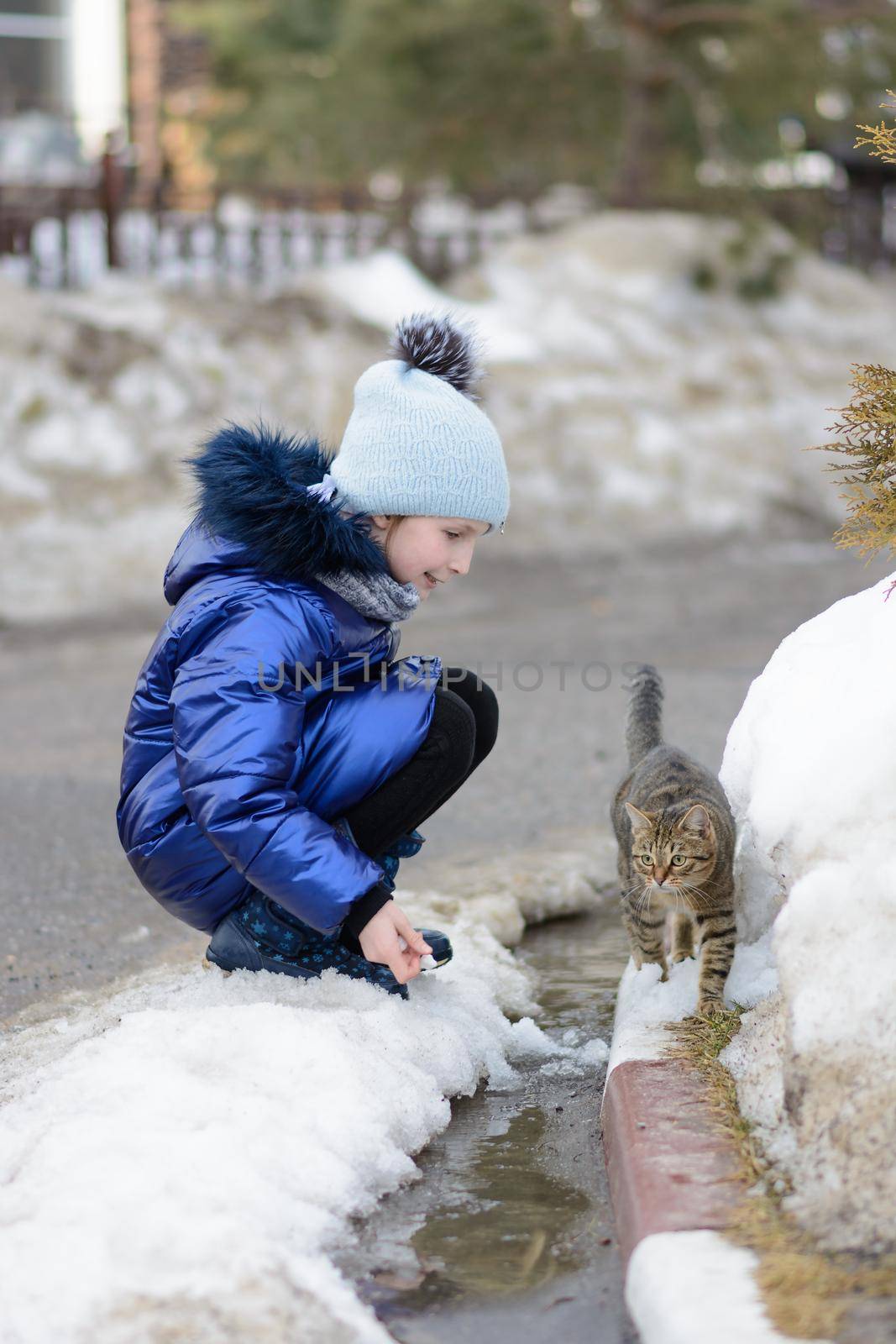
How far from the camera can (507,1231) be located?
2430mm

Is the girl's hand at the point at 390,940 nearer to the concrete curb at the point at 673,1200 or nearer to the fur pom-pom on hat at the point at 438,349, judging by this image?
the concrete curb at the point at 673,1200

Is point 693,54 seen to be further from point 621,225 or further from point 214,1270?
point 214,1270

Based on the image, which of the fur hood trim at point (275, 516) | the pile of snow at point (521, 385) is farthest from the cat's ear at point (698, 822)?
the pile of snow at point (521, 385)

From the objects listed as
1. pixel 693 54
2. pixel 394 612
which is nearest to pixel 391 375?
pixel 394 612

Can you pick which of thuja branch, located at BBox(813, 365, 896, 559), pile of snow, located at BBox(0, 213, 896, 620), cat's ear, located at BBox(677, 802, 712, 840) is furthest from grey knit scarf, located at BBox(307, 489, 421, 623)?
pile of snow, located at BBox(0, 213, 896, 620)

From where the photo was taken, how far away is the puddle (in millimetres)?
2160

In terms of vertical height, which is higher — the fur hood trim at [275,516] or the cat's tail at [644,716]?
the fur hood trim at [275,516]

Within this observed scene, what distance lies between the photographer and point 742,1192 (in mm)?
2227

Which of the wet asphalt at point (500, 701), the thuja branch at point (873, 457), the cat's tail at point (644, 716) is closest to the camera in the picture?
the thuja branch at point (873, 457)

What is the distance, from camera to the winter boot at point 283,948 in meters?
2.95

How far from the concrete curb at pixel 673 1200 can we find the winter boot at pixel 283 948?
1.78 ft

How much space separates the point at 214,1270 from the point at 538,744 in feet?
13.0

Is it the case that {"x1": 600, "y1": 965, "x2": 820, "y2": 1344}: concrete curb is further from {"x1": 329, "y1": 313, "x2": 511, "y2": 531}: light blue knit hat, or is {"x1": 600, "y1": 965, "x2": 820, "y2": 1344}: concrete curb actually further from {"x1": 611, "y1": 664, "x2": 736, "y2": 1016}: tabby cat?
{"x1": 329, "y1": 313, "x2": 511, "y2": 531}: light blue knit hat

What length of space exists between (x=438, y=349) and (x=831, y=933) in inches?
60.8
